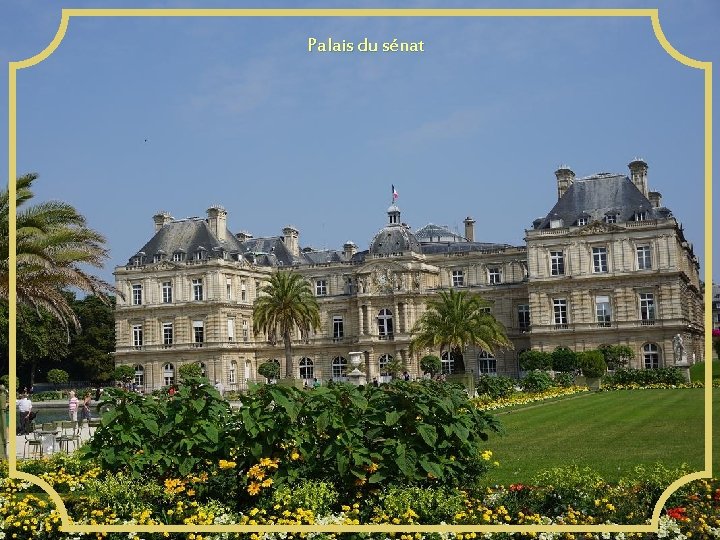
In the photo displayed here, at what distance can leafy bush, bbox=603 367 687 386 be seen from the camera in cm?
3747

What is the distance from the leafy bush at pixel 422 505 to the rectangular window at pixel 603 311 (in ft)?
152

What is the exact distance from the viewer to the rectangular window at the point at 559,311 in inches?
2194

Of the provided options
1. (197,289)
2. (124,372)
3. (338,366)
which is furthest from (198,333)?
(338,366)

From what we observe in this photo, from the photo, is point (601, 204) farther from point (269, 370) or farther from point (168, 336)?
point (168, 336)

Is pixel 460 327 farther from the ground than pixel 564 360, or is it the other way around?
pixel 460 327

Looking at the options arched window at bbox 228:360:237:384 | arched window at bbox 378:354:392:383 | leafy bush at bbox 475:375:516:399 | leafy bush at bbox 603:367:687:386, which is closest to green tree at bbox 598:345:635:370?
leafy bush at bbox 603:367:687:386

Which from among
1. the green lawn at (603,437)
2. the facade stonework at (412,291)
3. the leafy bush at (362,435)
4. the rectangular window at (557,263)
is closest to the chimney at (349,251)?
the facade stonework at (412,291)

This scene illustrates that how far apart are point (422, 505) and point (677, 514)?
2.61 m

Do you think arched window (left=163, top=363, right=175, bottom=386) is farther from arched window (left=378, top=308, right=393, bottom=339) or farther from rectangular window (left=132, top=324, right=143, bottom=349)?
arched window (left=378, top=308, right=393, bottom=339)

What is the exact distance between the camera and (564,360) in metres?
49.2

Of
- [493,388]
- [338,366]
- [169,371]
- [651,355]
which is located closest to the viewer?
[493,388]

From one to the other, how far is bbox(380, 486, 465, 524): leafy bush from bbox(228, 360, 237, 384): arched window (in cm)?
4309

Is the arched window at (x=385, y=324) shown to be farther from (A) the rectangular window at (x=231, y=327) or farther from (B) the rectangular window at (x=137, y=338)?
(B) the rectangular window at (x=137, y=338)

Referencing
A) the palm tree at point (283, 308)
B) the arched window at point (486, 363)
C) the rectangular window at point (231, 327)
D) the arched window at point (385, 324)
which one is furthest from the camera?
→ the arched window at point (385, 324)
